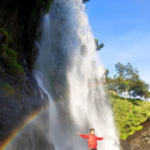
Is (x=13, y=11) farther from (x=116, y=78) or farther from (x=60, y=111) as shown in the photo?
(x=116, y=78)

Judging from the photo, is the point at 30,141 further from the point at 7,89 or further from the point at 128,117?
the point at 128,117

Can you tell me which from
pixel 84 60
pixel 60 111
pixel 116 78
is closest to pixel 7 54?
pixel 60 111

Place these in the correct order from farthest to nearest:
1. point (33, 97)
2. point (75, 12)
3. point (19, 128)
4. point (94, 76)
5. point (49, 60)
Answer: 1. point (75, 12)
2. point (94, 76)
3. point (49, 60)
4. point (33, 97)
5. point (19, 128)

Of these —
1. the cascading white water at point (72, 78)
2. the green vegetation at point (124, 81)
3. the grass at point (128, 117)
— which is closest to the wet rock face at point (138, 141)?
the grass at point (128, 117)

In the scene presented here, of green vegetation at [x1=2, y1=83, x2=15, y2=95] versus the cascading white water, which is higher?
the cascading white water

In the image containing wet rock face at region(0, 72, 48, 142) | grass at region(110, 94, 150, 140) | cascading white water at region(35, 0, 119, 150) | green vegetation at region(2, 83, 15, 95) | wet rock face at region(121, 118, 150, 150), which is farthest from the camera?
grass at region(110, 94, 150, 140)

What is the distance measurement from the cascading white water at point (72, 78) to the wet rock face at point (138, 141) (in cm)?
210

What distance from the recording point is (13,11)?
1183 centimetres

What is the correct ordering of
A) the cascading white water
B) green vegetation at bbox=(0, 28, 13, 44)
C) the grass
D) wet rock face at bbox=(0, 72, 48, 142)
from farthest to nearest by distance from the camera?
the grass
the cascading white water
green vegetation at bbox=(0, 28, 13, 44)
wet rock face at bbox=(0, 72, 48, 142)

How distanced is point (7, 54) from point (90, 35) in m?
19.8

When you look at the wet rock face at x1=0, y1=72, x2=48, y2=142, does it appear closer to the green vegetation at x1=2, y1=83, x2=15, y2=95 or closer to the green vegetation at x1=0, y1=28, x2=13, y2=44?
the green vegetation at x1=2, y1=83, x2=15, y2=95

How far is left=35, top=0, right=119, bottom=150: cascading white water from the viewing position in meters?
20.3

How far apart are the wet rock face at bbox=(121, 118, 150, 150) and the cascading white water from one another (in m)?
2.10

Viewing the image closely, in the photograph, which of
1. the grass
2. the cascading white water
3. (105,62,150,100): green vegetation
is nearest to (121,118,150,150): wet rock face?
the grass
